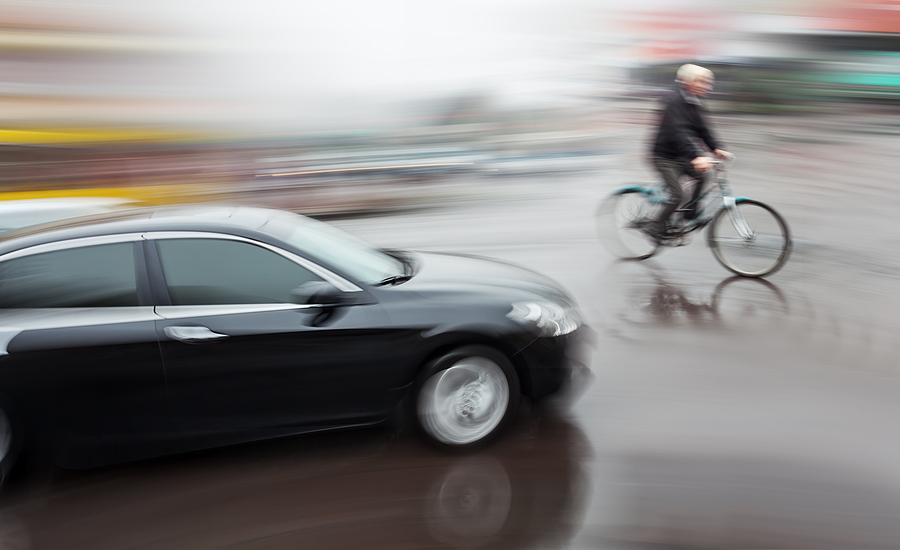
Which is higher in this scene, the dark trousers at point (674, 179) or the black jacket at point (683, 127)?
the black jacket at point (683, 127)

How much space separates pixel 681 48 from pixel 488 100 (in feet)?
36.5

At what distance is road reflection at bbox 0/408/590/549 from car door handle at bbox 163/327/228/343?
0.74 m

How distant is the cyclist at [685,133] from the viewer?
6879 millimetres

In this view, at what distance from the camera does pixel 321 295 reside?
379cm

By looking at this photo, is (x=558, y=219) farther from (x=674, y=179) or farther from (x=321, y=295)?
(x=321, y=295)

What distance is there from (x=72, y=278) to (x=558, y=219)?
7.06 meters

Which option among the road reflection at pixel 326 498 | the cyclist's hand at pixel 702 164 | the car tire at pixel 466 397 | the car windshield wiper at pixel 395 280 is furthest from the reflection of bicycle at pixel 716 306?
the car windshield wiper at pixel 395 280

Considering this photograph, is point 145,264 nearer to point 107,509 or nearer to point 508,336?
point 107,509

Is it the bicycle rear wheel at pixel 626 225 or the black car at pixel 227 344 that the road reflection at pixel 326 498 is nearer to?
the black car at pixel 227 344

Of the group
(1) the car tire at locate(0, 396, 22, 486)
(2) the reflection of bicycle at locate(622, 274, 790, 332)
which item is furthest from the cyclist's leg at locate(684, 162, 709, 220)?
(1) the car tire at locate(0, 396, 22, 486)

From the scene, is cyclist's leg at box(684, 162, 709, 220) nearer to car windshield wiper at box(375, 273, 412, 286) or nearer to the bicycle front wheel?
the bicycle front wheel

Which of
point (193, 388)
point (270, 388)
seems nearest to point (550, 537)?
point (270, 388)

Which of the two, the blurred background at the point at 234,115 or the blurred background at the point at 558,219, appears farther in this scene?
the blurred background at the point at 234,115

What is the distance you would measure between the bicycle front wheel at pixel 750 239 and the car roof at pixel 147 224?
14.2 feet
